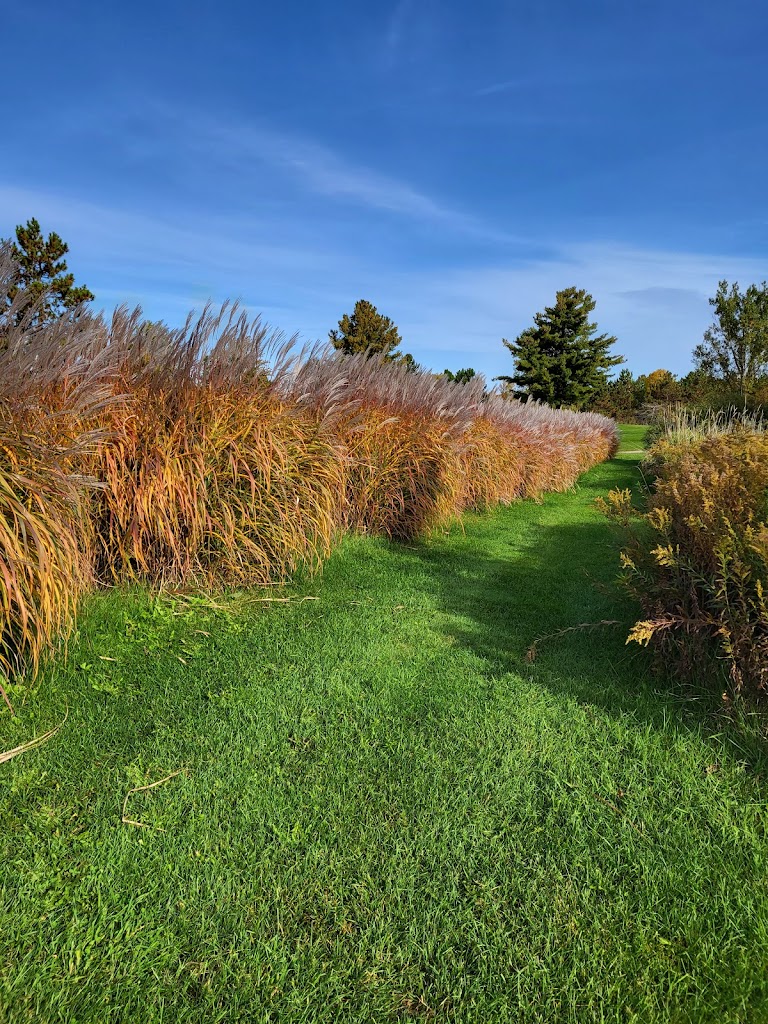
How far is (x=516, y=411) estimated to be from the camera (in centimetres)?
798

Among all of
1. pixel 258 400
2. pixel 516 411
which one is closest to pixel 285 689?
pixel 258 400

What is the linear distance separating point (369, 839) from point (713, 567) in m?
1.74

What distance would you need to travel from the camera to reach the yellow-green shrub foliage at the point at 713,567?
2.13 m

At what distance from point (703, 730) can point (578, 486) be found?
8562 millimetres

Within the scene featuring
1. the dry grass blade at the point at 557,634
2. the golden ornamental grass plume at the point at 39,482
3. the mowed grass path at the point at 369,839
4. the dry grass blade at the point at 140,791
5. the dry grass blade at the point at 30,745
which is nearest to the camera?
the mowed grass path at the point at 369,839

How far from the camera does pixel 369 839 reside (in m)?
1.56

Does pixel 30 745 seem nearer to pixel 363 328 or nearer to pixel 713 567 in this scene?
pixel 713 567

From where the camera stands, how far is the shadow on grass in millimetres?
2203

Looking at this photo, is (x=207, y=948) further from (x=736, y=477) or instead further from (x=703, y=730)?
(x=736, y=477)

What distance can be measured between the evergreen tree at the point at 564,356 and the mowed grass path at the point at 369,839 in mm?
34180

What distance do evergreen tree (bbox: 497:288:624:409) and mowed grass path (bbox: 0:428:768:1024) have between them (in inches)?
1346

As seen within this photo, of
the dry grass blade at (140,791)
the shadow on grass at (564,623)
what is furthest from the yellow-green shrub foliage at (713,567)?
the dry grass blade at (140,791)

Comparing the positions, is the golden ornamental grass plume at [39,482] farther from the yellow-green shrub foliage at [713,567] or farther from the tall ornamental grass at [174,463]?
the yellow-green shrub foliage at [713,567]

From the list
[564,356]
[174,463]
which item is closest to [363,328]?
[564,356]
